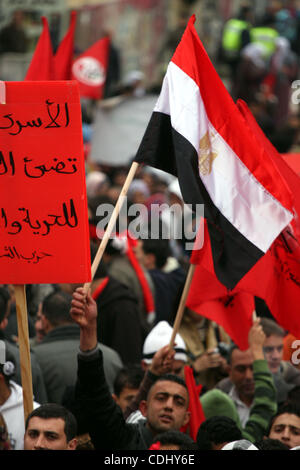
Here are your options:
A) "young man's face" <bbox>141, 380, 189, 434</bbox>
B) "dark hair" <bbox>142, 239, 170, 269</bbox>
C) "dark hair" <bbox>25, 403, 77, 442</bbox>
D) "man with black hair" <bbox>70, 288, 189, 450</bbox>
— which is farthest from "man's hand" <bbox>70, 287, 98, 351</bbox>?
"dark hair" <bbox>142, 239, 170, 269</bbox>

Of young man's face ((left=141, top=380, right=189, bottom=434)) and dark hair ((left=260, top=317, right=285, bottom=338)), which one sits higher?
dark hair ((left=260, top=317, right=285, bottom=338))

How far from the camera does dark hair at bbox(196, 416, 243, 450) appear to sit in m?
7.29

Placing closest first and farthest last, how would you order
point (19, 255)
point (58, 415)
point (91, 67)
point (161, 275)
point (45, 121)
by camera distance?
1. point (45, 121)
2. point (19, 255)
3. point (58, 415)
4. point (161, 275)
5. point (91, 67)

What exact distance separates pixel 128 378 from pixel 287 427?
1.24m

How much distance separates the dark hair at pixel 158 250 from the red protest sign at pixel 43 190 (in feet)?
16.2

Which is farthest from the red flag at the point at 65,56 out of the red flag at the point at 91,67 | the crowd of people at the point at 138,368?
the red flag at the point at 91,67

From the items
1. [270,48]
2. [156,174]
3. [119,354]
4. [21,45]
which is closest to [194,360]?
[119,354]

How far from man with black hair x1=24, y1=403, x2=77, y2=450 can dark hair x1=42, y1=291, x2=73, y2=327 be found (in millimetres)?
1874

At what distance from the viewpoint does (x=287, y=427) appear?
24.8ft

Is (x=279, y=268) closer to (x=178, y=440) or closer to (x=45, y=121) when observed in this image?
(x=178, y=440)

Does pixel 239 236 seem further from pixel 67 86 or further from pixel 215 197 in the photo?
pixel 67 86

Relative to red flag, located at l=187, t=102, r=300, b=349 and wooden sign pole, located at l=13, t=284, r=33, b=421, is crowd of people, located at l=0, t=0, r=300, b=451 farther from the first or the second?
red flag, located at l=187, t=102, r=300, b=349

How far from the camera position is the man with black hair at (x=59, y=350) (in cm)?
826

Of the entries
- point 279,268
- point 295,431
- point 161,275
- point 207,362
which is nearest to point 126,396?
point 207,362
